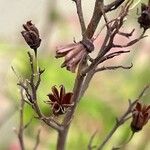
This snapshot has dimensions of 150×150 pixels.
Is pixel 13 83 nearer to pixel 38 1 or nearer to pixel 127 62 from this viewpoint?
pixel 127 62

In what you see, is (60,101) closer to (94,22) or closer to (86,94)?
(94,22)

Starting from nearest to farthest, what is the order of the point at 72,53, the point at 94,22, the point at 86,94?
1. the point at 72,53
2. the point at 94,22
3. the point at 86,94

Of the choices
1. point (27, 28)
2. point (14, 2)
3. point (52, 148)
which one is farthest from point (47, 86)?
point (14, 2)

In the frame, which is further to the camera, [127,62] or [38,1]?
[38,1]

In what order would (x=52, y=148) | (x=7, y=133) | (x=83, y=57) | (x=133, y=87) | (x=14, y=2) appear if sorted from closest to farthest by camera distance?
(x=83, y=57)
(x=52, y=148)
(x=133, y=87)
(x=7, y=133)
(x=14, y=2)

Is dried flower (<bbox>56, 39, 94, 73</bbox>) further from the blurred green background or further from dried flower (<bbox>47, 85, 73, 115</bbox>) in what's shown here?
the blurred green background

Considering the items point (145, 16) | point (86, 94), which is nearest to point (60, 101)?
point (145, 16)

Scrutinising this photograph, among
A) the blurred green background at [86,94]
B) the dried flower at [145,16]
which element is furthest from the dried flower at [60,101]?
the blurred green background at [86,94]

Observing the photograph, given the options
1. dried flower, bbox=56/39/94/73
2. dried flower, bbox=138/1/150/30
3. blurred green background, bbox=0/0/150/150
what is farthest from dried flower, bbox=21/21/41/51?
blurred green background, bbox=0/0/150/150

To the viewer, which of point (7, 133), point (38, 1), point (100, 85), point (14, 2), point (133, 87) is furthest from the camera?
point (14, 2)
